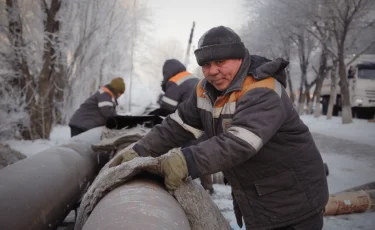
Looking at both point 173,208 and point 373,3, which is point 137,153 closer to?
point 173,208

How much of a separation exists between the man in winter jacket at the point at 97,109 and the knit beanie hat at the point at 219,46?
373cm

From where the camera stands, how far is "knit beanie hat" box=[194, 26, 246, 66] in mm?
1801

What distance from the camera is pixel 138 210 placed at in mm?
1292

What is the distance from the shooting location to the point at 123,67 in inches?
948

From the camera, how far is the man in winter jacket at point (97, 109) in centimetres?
530

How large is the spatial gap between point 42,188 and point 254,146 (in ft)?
5.19

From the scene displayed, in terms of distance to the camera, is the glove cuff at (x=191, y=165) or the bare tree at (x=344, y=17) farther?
the bare tree at (x=344, y=17)

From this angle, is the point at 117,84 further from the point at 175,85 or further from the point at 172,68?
the point at 175,85

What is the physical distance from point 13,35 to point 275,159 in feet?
24.0

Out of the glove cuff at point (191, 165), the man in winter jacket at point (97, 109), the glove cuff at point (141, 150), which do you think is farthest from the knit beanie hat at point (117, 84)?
the glove cuff at point (191, 165)

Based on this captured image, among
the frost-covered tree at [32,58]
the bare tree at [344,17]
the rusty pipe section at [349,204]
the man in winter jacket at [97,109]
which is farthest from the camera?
the bare tree at [344,17]

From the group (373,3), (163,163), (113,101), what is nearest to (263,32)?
(373,3)

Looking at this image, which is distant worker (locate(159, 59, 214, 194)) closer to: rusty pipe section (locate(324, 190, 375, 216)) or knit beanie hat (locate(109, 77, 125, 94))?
knit beanie hat (locate(109, 77, 125, 94))

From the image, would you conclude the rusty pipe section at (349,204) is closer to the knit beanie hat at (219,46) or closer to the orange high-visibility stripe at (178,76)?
the knit beanie hat at (219,46)
